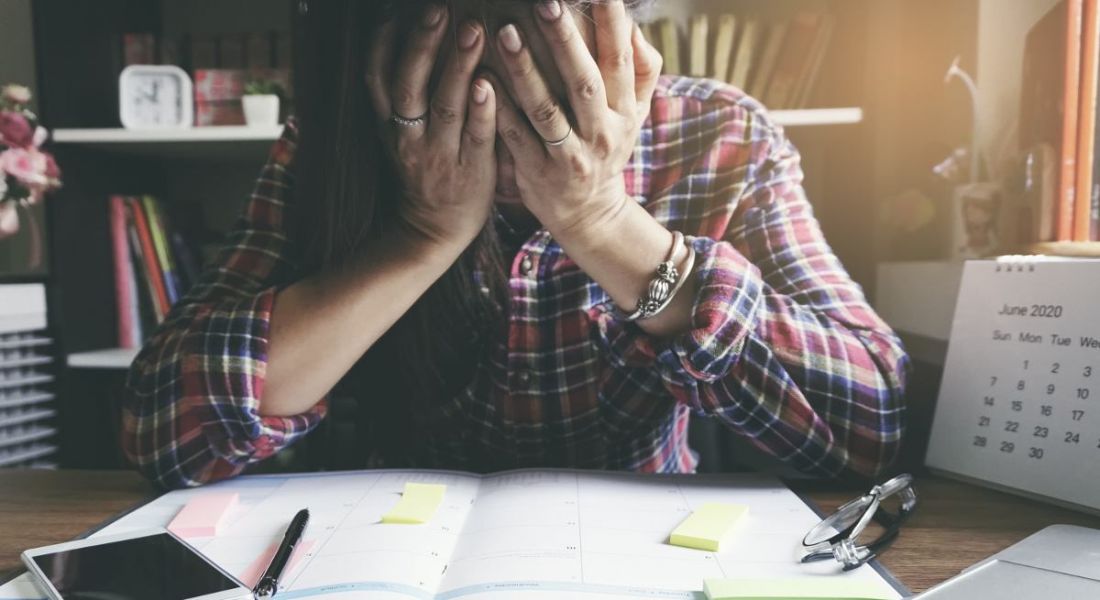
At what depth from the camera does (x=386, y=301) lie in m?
0.64

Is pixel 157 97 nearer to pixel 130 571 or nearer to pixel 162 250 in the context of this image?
pixel 162 250

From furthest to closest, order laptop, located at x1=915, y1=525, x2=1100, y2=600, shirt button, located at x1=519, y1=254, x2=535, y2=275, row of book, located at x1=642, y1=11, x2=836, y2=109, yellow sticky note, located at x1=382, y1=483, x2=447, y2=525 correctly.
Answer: row of book, located at x1=642, y1=11, x2=836, y2=109 < shirt button, located at x1=519, y1=254, x2=535, y2=275 < yellow sticky note, located at x1=382, y1=483, x2=447, y2=525 < laptop, located at x1=915, y1=525, x2=1100, y2=600

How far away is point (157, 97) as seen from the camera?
126 cm

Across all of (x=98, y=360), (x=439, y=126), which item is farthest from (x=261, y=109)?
(x=439, y=126)

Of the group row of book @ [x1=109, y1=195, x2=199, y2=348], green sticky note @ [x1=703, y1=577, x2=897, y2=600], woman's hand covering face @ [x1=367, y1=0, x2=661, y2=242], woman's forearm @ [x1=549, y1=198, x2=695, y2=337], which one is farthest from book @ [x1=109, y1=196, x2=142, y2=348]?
green sticky note @ [x1=703, y1=577, x2=897, y2=600]

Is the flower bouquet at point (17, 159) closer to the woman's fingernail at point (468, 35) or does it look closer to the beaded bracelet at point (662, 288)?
the woman's fingernail at point (468, 35)

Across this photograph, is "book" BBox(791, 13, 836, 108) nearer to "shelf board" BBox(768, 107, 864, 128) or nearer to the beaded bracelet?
"shelf board" BBox(768, 107, 864, 128)

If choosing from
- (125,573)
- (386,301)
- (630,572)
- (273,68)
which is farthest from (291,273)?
(273,68)

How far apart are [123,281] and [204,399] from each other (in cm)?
89

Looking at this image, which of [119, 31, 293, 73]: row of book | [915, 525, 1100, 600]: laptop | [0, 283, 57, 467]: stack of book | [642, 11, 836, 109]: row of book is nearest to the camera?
[915, 525, 1100, 600]: laptop

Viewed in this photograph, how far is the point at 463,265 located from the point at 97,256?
96 cm

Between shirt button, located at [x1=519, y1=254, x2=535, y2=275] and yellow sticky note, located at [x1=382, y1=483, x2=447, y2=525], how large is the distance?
27 cm

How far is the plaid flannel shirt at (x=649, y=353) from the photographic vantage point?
1.95ft

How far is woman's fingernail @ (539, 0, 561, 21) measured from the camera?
50cm
